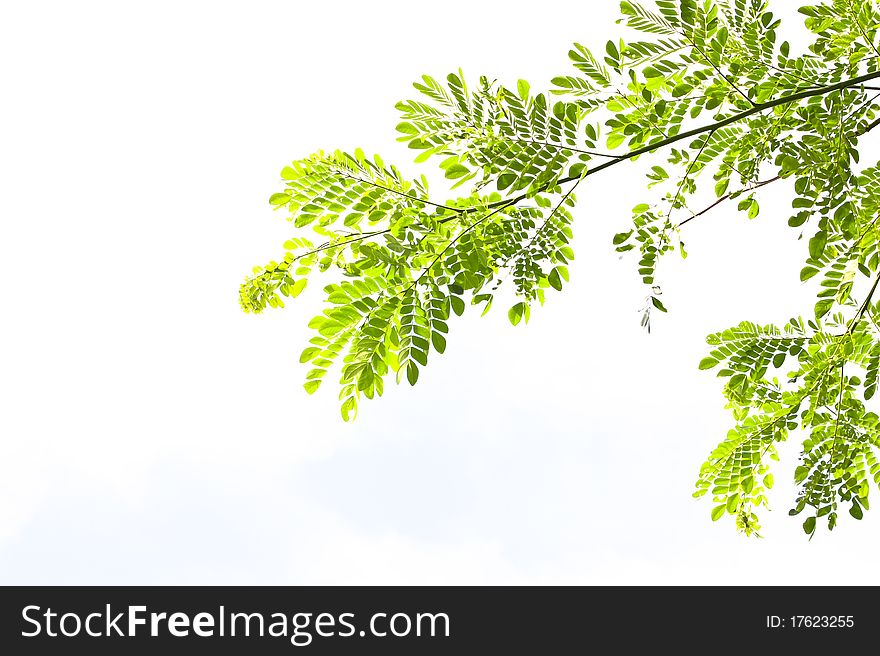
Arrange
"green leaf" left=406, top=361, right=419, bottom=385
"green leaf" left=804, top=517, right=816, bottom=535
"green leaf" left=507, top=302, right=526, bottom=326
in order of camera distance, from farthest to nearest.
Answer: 1. "green leaf" left=804, top=517, right=816, bottom=535
2. "green leaf" left=507, top=302, right=526, bottom=326
3. "green leaf" left=406, top=361, right=419, bottom=385

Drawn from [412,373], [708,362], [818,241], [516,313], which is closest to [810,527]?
[708,362]

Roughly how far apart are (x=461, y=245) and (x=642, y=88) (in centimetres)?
111

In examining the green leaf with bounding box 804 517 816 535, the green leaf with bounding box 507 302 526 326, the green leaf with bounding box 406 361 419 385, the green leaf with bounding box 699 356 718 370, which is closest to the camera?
the green leaf with bounding box 406 361 419 385

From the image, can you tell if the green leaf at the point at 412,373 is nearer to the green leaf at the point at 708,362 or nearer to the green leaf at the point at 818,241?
the green leaf at the point at 818,241

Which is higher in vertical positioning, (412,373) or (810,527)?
(412,373)

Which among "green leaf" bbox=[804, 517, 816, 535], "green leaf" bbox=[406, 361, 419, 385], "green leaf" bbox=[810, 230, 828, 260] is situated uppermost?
"green leaf" bbox=[810, 230, 828, 260]

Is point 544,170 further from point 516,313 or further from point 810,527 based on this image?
point 810,527

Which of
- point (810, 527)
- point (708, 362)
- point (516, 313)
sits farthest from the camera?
point (708, 362)

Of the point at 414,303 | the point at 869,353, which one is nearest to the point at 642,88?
the point at 414,303

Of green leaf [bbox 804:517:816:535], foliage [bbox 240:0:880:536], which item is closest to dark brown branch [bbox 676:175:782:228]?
foliage [bbox 240:0:880:536]

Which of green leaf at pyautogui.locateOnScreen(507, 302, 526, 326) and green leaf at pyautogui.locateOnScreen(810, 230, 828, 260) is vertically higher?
green leaf at pyautogui.locateOnScreen(810, 230, 828, 260)

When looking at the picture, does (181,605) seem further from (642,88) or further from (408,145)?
(642,88)

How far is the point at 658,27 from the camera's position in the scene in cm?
356

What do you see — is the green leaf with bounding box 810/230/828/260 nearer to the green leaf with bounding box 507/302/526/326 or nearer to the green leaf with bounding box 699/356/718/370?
the green leaf with bounding box 699/356/718/370
